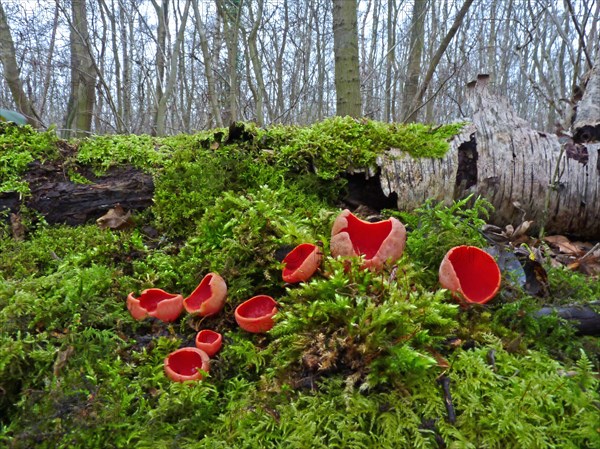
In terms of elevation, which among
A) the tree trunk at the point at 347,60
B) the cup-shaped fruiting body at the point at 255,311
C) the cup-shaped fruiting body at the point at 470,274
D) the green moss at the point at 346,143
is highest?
the tree trunk at the point at 347,60

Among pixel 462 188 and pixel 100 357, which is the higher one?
pixel 462 188

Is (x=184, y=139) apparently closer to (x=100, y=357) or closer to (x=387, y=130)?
(x=387, y=130)

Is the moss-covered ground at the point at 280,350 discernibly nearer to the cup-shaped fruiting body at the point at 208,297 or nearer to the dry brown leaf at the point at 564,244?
the cup-shaped fruiting body at the point at 208,297

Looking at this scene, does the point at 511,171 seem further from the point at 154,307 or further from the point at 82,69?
the point at 82,69

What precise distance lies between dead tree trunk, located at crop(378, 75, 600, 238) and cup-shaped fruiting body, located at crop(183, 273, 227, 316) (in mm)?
1401

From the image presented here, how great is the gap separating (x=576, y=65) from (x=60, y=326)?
6505 mm

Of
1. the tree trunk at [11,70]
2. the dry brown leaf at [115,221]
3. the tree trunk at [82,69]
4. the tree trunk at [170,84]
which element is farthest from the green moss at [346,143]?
the tree trunk at [82,69]

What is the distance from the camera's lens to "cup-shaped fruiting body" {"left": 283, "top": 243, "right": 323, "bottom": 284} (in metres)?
1.89

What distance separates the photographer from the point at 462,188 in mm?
2975

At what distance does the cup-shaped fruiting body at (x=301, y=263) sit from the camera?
6.19 feet

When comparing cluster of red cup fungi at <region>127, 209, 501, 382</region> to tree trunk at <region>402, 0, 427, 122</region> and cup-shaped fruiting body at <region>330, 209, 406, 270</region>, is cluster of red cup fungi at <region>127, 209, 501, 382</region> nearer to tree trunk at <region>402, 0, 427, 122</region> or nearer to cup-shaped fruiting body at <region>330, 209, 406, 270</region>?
cup-shaped fruiting body at <region>330, 209, 406, 270</region>

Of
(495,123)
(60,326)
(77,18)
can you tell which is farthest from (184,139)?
(77,18)

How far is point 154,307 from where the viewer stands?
205 centimetres

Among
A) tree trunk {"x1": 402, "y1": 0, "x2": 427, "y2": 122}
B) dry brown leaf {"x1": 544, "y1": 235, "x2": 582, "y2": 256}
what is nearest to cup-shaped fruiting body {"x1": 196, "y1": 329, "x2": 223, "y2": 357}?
dry brown leaf {"x1": 544, "y1": 235, "x2": 582, "y2": 256}
